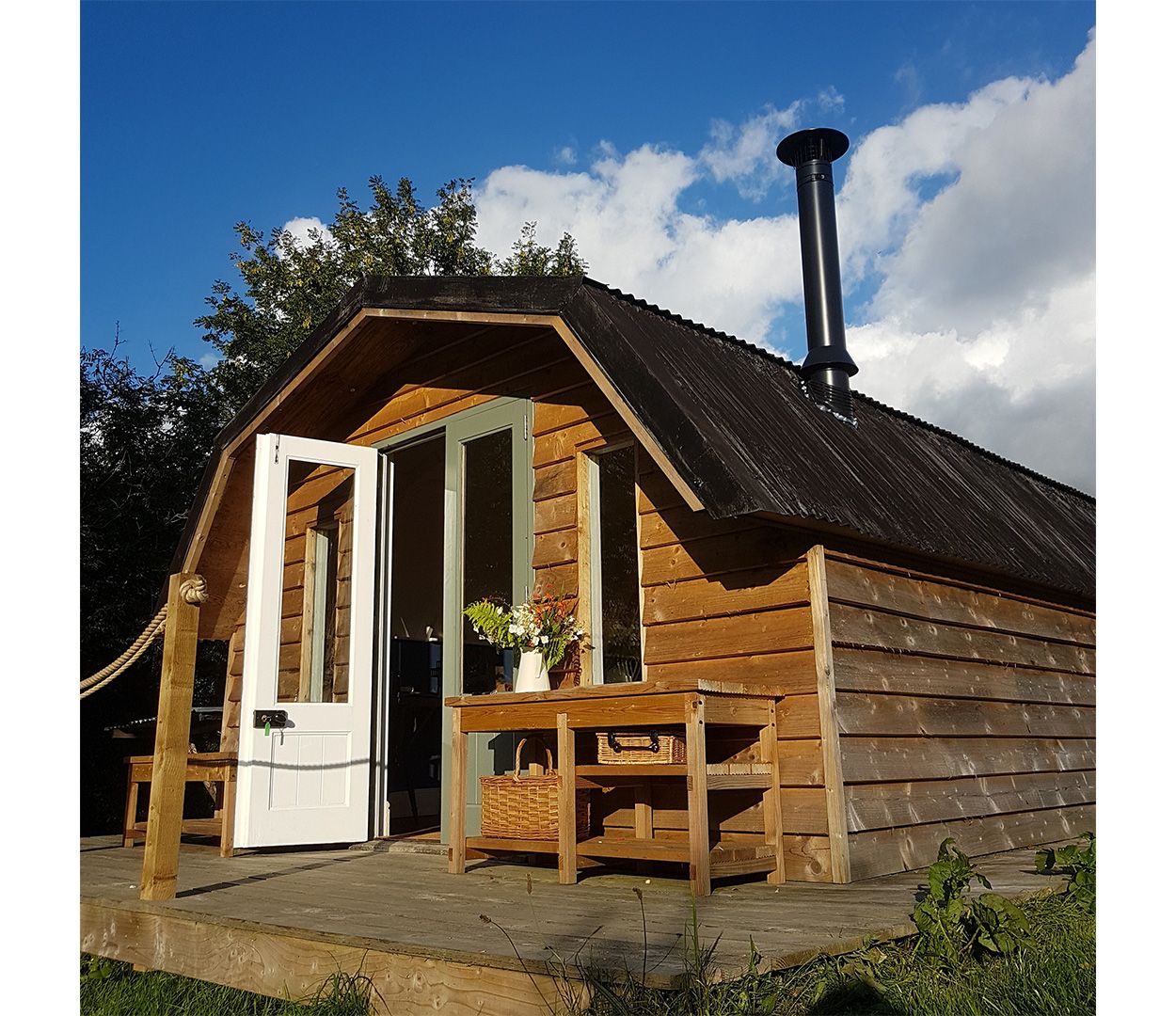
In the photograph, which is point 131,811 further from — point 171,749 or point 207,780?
point 171,749

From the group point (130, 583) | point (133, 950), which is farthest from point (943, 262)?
point (133, 950)

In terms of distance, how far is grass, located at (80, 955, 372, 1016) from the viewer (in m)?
2.93

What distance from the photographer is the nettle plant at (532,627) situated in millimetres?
5547

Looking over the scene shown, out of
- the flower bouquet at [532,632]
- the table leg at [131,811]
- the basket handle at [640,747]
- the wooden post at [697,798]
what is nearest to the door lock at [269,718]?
the flower bouquet at [532,632]

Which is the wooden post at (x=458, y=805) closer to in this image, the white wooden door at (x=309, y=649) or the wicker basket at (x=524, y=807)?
the wicker basket at (x=524, y=807)

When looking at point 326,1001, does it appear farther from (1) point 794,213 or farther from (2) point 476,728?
(1) point 794,213

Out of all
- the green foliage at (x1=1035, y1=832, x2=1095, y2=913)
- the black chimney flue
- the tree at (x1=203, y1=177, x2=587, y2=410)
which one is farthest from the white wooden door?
the tree at (x1=203, y1=177, x2=587, y2=410)

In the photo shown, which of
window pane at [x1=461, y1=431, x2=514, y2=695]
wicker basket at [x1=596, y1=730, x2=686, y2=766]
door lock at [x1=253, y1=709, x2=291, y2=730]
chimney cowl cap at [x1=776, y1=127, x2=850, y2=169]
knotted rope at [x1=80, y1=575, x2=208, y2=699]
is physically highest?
chimney cowl cap at [x1=776, y1=127, x2=850, y2=169]

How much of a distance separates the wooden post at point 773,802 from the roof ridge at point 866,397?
1718mm

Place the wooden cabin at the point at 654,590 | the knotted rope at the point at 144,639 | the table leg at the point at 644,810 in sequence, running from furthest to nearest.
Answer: the table leg at the point at 644,810
the wooden cabin at the point at 654,590
the knotted rope at the point at 144,639

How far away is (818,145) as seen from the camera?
7.43 metres

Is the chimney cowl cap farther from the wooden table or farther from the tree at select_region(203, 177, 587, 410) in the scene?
the tree at select_region(203, 177, 587, 410)

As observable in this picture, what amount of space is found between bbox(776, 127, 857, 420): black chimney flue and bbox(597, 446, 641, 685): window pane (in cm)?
175
